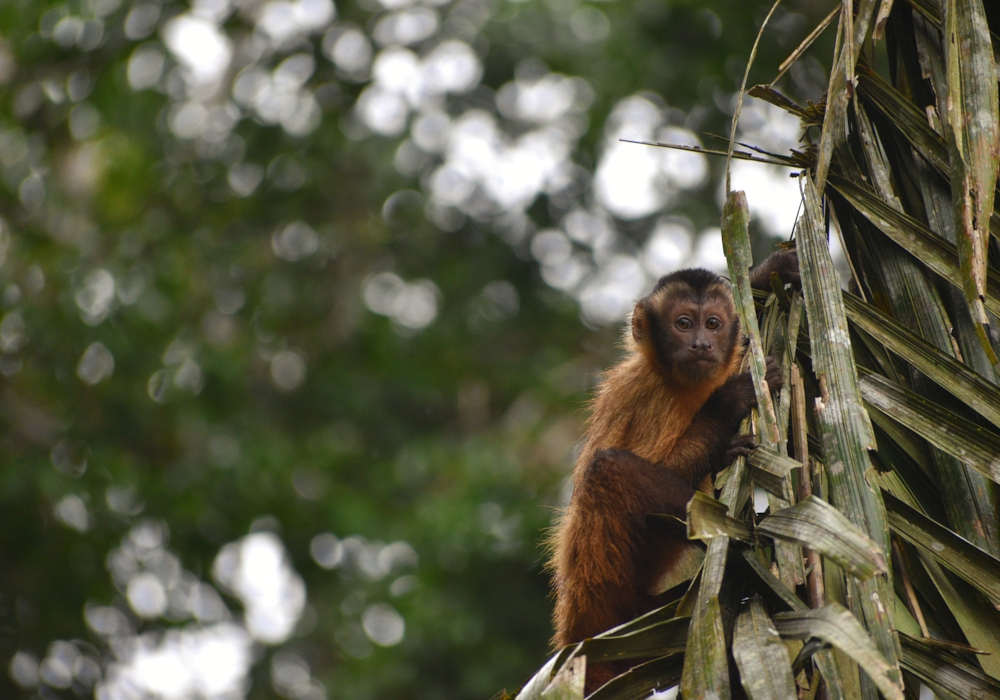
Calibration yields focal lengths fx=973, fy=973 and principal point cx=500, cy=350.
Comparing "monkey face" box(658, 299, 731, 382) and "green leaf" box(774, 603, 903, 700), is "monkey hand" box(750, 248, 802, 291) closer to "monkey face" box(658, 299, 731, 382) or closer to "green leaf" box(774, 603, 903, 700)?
"monkey face" box(658, 299, 731, 382)

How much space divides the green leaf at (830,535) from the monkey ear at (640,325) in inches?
115

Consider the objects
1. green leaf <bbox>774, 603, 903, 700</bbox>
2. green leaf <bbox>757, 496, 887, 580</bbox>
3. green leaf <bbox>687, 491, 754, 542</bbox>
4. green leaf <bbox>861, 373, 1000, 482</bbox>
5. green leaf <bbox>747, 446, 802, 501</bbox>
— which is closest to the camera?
green leaf <bbox>774, 603, 903, 700</bbox>

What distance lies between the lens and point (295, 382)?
15.6 metres

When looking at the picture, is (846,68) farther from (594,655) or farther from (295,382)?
(295,382)

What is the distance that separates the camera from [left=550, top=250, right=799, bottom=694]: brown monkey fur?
4410 mm

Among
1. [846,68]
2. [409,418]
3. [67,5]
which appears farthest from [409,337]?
[846,68]

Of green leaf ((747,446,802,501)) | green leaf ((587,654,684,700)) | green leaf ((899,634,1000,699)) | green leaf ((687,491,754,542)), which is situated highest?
green leaf ((747,446,802,501))

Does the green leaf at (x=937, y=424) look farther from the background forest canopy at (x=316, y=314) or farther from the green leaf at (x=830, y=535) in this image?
the background forest canopy at (x=316, y=314)

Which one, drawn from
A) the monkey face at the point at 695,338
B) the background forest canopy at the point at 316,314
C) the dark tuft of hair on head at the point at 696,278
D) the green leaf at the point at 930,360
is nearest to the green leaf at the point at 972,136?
the green leaf at the point at 930,360

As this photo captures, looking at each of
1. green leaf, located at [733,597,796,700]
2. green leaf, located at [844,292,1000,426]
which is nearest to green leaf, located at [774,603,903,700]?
green leaf, located at [733,597,796,700]

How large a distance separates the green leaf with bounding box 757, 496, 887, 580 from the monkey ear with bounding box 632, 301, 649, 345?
9.57 ft

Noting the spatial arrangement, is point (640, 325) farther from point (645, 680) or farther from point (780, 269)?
point (645, 680)

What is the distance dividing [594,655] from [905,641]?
2.71ft

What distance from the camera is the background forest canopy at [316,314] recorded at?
10.5 metres
